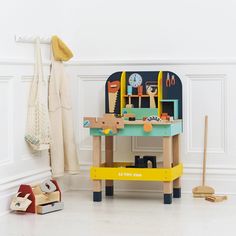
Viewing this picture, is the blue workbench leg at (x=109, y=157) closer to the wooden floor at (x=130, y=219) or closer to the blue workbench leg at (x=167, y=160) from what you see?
the wooden floor at (x=130, y=219)

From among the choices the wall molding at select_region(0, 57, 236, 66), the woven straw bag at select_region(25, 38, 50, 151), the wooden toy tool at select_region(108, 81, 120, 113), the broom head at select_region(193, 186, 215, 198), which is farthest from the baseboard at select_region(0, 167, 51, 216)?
the broom head at select_region(193, 186, 215, 198)

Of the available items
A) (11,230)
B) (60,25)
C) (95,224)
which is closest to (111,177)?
(95,224)

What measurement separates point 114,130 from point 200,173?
0.79m

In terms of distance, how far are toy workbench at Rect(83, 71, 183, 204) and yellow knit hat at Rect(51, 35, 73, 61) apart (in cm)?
34

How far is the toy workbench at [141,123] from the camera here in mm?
3891

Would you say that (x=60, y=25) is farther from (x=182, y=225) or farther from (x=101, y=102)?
(x=182, y=225)

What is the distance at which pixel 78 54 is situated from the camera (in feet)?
14.8

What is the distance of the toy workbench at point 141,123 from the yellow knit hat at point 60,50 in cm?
34

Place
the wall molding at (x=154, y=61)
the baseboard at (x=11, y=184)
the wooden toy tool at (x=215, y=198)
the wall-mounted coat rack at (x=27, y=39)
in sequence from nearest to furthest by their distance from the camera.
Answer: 1. the baseboard at (x=11, y=184)
2. the wall-mounted coat rack at (x=27, y=39)
3. the wooden toy tool at (x=215, y=198)
4. the wall molding at (x=154, y=61)

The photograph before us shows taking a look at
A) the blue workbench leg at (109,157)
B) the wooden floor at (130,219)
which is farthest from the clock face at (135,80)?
the wooden floor at (130,219)

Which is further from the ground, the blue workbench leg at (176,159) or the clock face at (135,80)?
the clock face at (135,80)

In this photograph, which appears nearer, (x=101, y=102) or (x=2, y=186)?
(x=2, y=186)

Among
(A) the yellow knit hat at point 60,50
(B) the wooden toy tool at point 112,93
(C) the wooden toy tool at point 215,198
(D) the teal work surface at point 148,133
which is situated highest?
(A) the yellow knit hat at point 60,50

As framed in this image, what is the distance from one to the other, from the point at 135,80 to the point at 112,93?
0.18m
